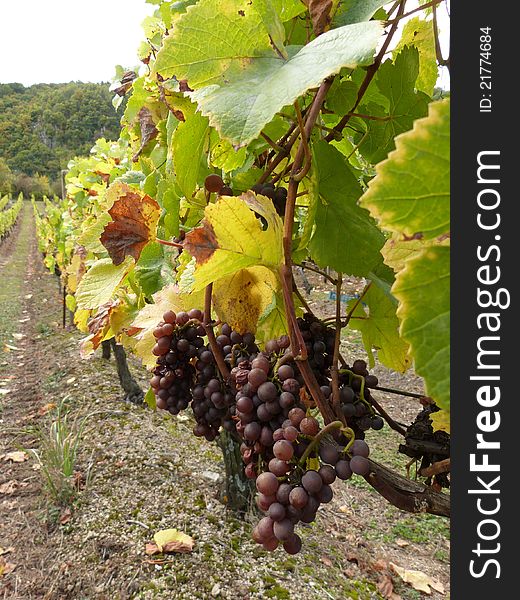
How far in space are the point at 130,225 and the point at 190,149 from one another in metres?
0.17

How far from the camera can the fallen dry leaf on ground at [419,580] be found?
259cm

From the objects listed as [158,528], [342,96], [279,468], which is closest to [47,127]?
[158,528]

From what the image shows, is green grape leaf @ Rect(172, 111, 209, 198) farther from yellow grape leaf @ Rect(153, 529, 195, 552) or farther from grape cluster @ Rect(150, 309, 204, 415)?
yellow grape leaf @ Rect(153, 529, 195, 552)

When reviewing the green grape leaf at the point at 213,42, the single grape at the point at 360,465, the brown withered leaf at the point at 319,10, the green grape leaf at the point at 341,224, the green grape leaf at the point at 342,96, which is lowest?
the single grape at the point at 360,465

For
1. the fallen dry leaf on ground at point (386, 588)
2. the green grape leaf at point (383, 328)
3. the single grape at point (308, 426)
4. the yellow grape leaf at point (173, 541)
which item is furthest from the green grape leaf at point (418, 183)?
the fallen dry leaf on ground at point (386, 588)

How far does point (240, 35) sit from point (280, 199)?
21 centimetres

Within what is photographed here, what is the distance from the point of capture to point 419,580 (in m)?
2.63

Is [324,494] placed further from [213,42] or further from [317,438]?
[213,42]

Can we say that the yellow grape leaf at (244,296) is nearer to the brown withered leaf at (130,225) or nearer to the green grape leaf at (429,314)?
the brown withered leaf at (130,225)

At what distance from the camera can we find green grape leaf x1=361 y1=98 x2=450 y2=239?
36cm

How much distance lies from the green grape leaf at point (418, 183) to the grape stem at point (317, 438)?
246 millimetres

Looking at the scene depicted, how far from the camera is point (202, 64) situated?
597mm

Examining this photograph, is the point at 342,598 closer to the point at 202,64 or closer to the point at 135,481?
the point at 135,481

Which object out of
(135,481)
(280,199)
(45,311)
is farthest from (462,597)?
(45,311)
